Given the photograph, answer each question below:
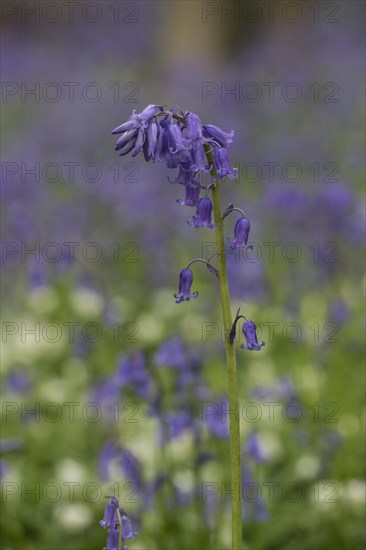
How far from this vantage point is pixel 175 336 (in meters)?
3.49

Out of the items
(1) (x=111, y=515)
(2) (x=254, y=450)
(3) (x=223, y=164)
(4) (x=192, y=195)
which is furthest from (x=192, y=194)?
(2) (x=254, y=450)

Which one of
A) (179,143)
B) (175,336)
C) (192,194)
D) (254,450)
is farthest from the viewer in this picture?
(175,336)

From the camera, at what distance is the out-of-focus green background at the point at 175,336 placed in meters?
3.52

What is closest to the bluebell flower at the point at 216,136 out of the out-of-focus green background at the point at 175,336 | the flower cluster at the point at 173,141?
the flower cluster at the point at 173,141

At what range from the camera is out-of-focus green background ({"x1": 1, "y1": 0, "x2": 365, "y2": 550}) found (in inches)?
138

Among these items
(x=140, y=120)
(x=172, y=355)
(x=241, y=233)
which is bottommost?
Result: (x=172, y=355)

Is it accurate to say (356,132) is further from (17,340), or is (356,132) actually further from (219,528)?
(219,528)

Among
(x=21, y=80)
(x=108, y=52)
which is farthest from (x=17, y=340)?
(x=108, y=52)

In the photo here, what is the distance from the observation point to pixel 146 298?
5766 mm

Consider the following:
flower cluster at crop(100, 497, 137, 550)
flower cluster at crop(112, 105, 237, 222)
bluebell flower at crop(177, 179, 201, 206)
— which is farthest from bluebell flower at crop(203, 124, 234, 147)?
flower cluster at crop(100, 497, 137, 550)

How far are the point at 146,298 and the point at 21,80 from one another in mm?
10300

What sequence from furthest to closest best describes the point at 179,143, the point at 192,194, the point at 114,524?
the point at 114,524 → the point at 192,194 → the point at 179,143

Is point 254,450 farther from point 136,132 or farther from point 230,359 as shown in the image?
point 136,132

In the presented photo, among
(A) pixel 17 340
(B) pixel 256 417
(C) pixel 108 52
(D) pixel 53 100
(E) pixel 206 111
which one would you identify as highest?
(C) pixel 108 52
